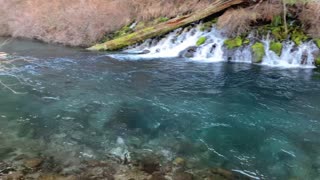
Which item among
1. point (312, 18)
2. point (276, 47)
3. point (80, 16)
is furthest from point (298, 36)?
point (80, 16)

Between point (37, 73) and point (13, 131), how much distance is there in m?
5.53

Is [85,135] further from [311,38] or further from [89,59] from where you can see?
[311,38]

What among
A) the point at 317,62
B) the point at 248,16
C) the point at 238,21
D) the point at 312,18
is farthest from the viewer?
the point at 238,21

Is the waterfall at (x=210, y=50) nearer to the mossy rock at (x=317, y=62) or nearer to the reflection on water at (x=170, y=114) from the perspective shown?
the mossy rock at (x=317, y=62)

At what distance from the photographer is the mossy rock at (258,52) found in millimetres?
15438

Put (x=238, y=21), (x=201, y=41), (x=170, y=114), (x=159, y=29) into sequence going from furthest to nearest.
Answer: (x=159, y=29) → (x=201, y=41) → (x=238, y=21) → (x=170, y=114)

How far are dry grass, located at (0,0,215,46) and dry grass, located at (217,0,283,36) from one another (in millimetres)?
2637

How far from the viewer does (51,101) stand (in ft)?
34.8

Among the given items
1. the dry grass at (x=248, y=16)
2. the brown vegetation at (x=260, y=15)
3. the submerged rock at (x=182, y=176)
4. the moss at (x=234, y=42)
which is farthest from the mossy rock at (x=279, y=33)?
the submerged rock at (x=182, y=176)

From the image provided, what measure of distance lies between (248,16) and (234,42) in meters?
1.43

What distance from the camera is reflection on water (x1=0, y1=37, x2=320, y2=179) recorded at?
7555 mm

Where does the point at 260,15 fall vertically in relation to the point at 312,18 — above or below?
above

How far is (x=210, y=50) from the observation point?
54.1 ft

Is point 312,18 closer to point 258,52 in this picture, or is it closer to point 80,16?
point 258,52
